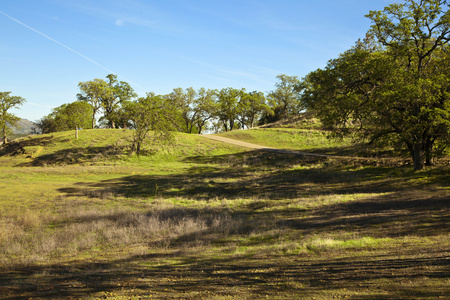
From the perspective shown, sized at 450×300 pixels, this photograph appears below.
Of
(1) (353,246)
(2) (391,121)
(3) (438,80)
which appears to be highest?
(3) (438,80)

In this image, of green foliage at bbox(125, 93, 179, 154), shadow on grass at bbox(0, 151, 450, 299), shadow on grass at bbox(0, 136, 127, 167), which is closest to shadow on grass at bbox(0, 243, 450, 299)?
shadow on grass at bbox(0, 151, 450, 299)

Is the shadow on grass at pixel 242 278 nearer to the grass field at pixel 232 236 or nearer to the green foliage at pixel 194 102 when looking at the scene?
the grass field at pixel 232 236

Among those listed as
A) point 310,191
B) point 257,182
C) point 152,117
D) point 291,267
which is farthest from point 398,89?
point 152,117

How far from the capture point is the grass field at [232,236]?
22.8ft

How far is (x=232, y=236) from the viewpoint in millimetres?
12734

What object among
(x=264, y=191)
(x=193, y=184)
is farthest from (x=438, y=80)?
(x=193, y=184)

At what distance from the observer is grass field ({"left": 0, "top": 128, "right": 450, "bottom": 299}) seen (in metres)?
6.95

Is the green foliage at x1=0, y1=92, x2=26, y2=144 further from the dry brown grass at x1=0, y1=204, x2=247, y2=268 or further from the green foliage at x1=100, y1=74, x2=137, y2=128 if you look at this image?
the dry brown grass at x1=0, y1=204, x2=247, y2=268

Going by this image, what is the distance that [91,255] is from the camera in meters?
11.0

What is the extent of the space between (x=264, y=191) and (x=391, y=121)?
12451mm

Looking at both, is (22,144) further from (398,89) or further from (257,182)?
(398,89)

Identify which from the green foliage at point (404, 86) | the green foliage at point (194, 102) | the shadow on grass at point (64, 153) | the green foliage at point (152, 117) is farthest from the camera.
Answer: the green foliage at point (194, 102)

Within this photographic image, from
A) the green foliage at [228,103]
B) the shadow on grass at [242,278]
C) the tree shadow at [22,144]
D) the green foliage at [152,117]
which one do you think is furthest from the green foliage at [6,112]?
the shadow on grass at [242,278]

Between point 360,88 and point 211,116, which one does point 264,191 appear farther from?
point 211,116
